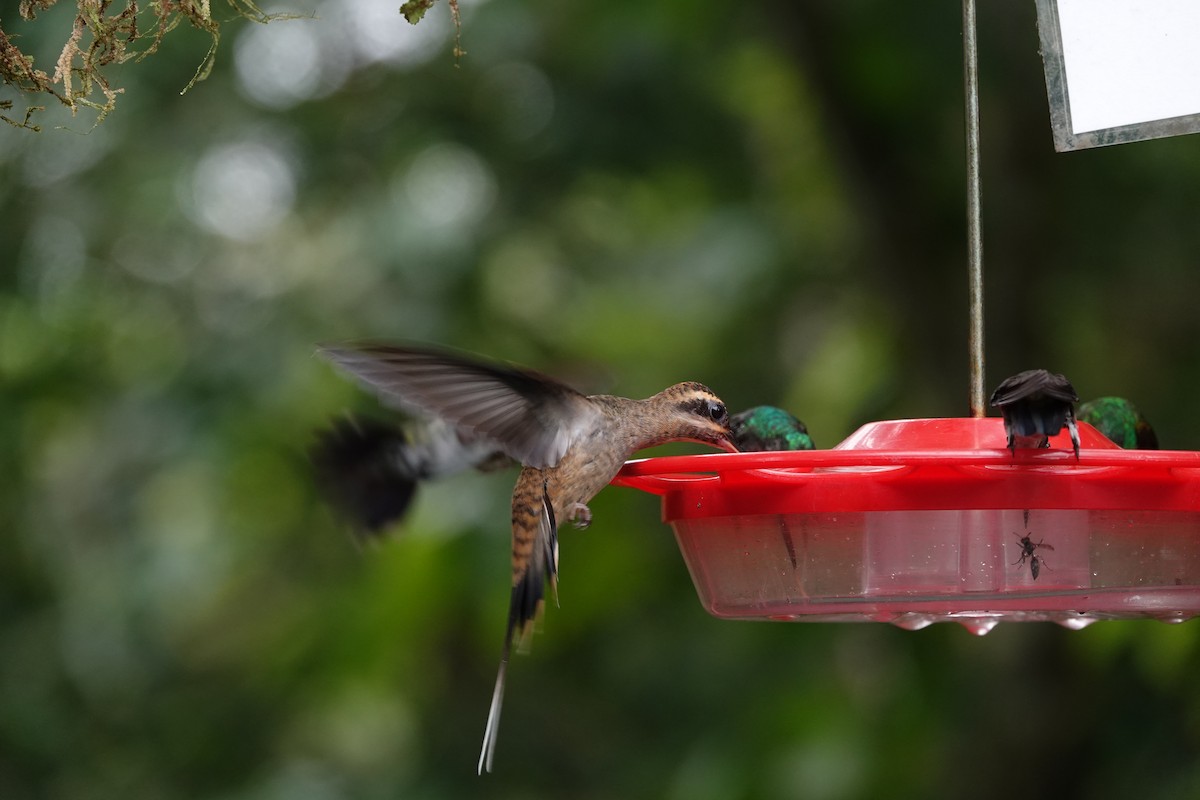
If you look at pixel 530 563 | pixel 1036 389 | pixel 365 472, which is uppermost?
pixel 1036 389

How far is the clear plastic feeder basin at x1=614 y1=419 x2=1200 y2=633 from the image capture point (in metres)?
2.49

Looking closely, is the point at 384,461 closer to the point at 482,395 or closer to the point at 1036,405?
the point at 482,395

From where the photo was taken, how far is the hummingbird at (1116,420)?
10.4ft

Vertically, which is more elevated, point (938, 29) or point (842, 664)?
point (938, 29)

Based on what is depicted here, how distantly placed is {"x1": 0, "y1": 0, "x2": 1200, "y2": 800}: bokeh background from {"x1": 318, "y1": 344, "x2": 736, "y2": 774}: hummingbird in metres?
2.74

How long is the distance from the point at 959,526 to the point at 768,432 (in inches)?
26.7

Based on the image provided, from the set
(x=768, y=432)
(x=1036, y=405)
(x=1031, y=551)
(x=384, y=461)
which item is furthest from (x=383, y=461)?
(x=1036, y=405)

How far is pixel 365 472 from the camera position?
353cm

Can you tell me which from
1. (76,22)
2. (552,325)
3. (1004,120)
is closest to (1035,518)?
(76,22)

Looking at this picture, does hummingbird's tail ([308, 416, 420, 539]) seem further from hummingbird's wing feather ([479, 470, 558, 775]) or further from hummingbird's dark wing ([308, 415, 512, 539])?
hummingbird's wing feather ([479, 470, 558, 775])

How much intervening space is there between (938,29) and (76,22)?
4.55 meters

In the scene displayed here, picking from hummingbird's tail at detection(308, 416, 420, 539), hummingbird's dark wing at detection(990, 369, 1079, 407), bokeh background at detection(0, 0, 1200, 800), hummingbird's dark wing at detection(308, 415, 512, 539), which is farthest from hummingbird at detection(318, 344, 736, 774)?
bokeh background at detection(0, 0, 1200, 800)

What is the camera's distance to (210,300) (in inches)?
280

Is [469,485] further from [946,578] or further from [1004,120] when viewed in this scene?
[946,578]
